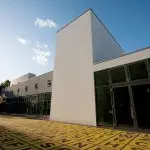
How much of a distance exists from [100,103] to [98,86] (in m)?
1.03

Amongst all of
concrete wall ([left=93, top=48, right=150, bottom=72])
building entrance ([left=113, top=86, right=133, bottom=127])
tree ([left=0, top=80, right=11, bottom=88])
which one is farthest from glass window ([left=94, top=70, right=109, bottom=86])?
tree ([left=0, top=80, right=11, bottom=88])

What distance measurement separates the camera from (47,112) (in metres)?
16.2

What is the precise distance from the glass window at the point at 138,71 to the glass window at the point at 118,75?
436 millimetres

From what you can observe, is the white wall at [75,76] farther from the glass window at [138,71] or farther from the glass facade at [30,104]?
the glass facade at [30,104]

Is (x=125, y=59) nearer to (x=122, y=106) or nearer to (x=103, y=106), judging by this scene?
(x=122, y=106)

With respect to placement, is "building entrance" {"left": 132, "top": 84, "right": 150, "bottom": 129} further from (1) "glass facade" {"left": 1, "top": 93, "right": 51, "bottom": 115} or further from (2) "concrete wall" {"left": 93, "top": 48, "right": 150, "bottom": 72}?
(1) "glass facade" {"left": 1, "top": 93, "right": 51, "bottom": 115}

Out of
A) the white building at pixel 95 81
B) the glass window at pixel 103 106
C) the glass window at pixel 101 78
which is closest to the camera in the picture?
the white building at pixel 95 81

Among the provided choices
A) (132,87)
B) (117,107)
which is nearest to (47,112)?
(117,107)

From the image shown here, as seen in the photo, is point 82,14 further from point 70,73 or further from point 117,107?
point 117,107

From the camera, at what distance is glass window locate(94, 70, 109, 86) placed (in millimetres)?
8125

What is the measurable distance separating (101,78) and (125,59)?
1866mm

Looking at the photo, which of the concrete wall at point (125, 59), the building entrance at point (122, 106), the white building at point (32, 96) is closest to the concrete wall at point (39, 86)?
the white building at point (32, 96)

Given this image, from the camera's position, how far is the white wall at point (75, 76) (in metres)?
8.88

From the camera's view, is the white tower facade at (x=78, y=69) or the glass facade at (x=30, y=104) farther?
the glass facade at (x=30, y=104)
